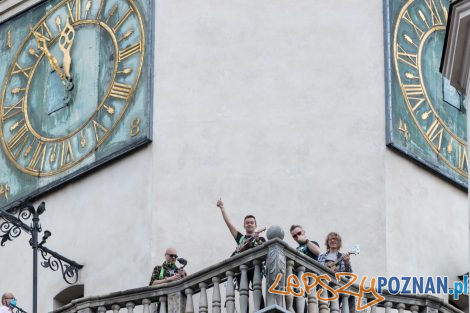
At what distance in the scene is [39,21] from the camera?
82.4ft

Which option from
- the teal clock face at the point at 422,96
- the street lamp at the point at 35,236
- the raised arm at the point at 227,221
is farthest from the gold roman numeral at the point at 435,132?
the street lamp at the point at 35,236

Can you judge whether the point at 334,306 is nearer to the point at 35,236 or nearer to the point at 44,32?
the point at 35,236

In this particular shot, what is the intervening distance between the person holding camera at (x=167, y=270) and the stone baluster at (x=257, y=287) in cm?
79

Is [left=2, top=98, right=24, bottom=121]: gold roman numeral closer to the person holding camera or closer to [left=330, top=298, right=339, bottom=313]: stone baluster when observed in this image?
the person holding camera

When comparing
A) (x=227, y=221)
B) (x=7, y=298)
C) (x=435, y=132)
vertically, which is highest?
(x=435, y=132)

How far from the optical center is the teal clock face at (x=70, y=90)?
23.9 metres

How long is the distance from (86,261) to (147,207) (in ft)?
2.48

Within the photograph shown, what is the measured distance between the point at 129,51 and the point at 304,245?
132 inches

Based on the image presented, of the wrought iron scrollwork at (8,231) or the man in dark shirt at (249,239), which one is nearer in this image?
the man in dark shirt at (249,239)

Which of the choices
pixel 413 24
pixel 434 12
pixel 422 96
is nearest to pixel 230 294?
pixel 422 96

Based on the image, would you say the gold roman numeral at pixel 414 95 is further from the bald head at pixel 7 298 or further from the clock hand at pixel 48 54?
the bald head at pixel 7 298

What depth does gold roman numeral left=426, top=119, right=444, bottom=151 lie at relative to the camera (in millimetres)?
23922

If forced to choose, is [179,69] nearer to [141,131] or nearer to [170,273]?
[141,131]

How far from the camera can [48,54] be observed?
2486cm
